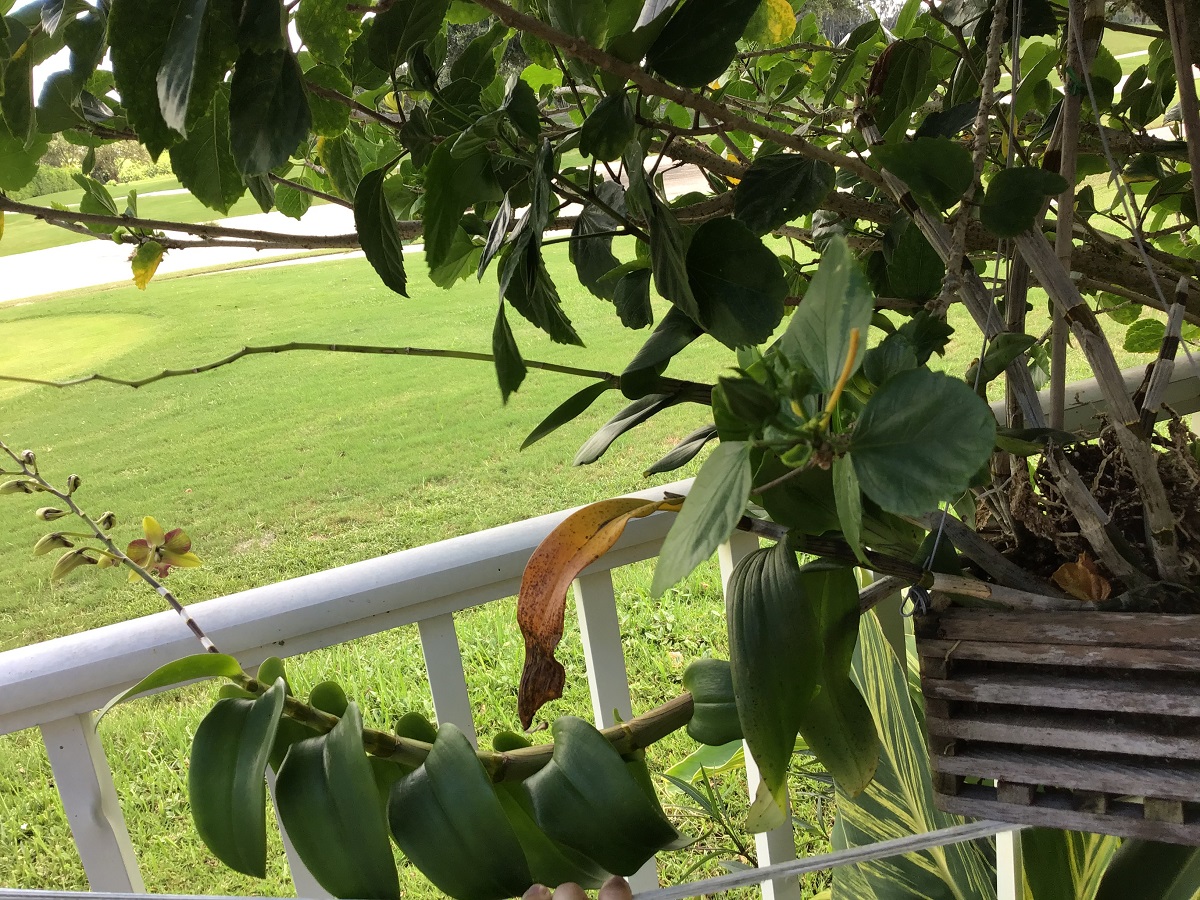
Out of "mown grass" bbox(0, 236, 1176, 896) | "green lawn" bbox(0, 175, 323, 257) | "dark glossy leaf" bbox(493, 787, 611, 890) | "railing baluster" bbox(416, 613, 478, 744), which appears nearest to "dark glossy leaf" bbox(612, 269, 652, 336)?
"dark glossy leaf" bbox(493, 787, 611, 890)

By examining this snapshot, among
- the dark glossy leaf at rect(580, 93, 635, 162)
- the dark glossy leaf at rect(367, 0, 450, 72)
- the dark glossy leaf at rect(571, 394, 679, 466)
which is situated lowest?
the dark glossy leaf at rect(571, 394, 679, 466)

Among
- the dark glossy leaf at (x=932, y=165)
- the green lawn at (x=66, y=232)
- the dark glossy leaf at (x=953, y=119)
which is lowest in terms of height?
the dark glossy leaf at (x=932, y=165)

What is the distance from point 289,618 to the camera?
0.58 metres

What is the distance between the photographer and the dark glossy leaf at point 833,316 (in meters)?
0.21

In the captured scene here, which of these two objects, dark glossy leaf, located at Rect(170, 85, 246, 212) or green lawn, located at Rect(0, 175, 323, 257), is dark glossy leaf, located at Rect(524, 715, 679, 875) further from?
green lawn, located at Rect(0, 175, 323, 257)

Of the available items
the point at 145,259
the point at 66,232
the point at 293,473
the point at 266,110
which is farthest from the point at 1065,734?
the point at 66,232

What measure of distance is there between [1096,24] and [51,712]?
0.70 m

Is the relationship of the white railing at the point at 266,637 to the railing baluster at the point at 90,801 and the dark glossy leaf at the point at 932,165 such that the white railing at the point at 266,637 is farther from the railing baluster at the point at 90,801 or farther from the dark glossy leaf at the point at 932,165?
the dark glossy leaf at the point at 932,165

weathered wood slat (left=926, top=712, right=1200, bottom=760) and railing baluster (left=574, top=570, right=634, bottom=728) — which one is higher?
weathered wood slat (left=926, top=712, right=1200, bottom=760)

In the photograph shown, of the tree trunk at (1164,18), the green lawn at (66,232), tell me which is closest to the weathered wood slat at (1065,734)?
the tree trunk at (1164,18)

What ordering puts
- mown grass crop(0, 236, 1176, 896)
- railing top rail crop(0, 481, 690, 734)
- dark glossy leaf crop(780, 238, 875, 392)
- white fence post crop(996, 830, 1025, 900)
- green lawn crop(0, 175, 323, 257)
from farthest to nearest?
green lawn crop(0, 175, 323, 257) → mown grass crop(0, 236, 1176, 896) → railing top rail crop(0, 481, 690, 734) → white fence post crop(996, 830, 1025, 900) → dark glossy leaf crop(780, 238, 875, 392)

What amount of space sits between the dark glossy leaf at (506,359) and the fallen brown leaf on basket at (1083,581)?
0.25 meters

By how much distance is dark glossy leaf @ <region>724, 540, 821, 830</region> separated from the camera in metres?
0.29

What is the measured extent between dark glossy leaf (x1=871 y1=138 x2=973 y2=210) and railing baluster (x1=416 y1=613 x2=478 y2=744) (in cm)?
46
